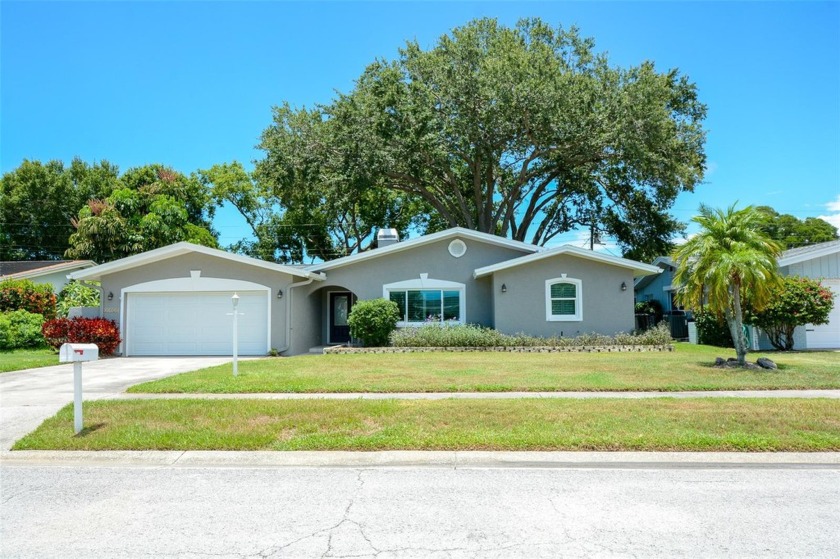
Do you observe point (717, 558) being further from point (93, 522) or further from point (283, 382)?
point (283, 382)

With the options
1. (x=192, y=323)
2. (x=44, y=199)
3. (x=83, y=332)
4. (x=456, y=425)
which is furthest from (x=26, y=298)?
(x=44, y=199)

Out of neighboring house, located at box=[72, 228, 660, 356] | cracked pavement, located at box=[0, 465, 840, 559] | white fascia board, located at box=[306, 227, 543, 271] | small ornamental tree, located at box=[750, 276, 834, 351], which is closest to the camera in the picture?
cracked pavement, located at box=[0, 465, 840, 559]

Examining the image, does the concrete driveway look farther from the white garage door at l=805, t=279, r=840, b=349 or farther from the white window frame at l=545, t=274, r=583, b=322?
the white garage door at l=805, t=279, r=840, b=349

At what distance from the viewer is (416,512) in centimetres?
475

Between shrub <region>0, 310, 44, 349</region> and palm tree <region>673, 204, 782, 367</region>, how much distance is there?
849 inches

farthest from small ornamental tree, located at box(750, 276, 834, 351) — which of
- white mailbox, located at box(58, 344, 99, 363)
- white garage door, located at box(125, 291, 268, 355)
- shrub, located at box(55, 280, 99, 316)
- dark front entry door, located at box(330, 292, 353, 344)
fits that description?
shrub, located at box(55, 280, 99, 316)

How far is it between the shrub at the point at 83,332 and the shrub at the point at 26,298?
573 cm

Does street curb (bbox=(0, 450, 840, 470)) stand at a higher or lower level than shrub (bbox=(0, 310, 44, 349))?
lower

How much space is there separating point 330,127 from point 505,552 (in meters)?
27.7

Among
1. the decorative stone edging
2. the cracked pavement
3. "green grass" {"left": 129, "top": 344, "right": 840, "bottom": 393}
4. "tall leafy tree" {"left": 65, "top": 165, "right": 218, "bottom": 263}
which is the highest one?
"tall leafy tree" {"left": 65, "top": 165, "right": 218, "bottom": 263}

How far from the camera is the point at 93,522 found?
15.1 feet

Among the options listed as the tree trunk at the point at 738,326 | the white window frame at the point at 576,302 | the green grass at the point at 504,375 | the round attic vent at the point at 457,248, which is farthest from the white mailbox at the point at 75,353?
the white window frame at the point at 576,302

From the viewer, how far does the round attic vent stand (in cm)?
2102

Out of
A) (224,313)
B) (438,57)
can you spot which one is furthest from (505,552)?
(438,57)
